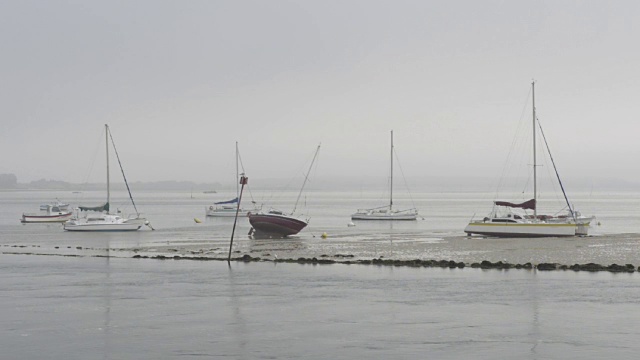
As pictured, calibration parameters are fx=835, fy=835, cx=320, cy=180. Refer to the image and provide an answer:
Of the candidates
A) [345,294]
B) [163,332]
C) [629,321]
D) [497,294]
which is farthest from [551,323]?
[163,332]

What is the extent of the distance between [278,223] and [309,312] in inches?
1530

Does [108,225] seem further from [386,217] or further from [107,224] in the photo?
[386,217]

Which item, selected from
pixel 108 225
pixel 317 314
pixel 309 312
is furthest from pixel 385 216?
pixel 317 314

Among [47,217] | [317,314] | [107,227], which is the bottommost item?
[317,314]

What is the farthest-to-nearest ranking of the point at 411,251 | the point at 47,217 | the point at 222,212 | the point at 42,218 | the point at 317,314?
the point at 222,212, the point at 47,217, the point at 42,218, the point at 411,251, the point at 317,314

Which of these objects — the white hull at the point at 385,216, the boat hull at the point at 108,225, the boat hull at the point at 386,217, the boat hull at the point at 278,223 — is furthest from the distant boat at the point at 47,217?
the boat hull at the point at 278,223

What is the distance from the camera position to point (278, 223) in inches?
2473

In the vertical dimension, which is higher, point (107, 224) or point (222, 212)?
point (222, 212)

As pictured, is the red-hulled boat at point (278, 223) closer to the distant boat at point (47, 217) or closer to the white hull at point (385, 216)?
the white hull at point (385, 216)

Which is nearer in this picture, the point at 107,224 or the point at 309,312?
the point at 309,312

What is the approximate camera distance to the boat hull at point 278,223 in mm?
62938

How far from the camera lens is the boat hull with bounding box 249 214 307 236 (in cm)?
6294

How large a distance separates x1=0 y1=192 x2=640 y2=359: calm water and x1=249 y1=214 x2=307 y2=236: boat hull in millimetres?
23682

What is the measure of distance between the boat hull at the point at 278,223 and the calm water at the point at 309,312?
2368cm
